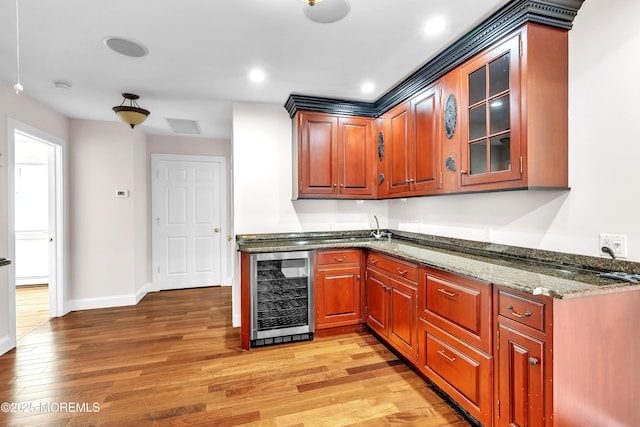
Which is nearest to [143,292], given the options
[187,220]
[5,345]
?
[187,220]

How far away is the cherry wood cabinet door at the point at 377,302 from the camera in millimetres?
2768

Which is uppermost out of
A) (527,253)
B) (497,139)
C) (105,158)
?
(105,158)

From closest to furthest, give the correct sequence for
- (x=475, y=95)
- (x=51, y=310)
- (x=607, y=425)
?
1. (x=607, y=425)
2. (x=475, y=95)
3. (x=51, y=310)

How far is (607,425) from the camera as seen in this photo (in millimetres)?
1432

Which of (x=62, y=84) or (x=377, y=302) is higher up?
(x=62, y=84)

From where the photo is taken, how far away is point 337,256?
3.09 meters

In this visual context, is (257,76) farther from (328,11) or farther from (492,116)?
(492,116)

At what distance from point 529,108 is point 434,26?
0.86m

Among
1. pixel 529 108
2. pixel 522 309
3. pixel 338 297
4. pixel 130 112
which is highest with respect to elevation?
pixel 130 112

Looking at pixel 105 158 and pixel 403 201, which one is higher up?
pixel 105 158

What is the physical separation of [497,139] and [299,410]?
2.17 meters

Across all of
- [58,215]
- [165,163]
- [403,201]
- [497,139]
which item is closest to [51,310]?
[58,215]

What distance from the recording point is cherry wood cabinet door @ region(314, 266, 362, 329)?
3053 mm

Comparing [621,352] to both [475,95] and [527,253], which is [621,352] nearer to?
[527,253]
